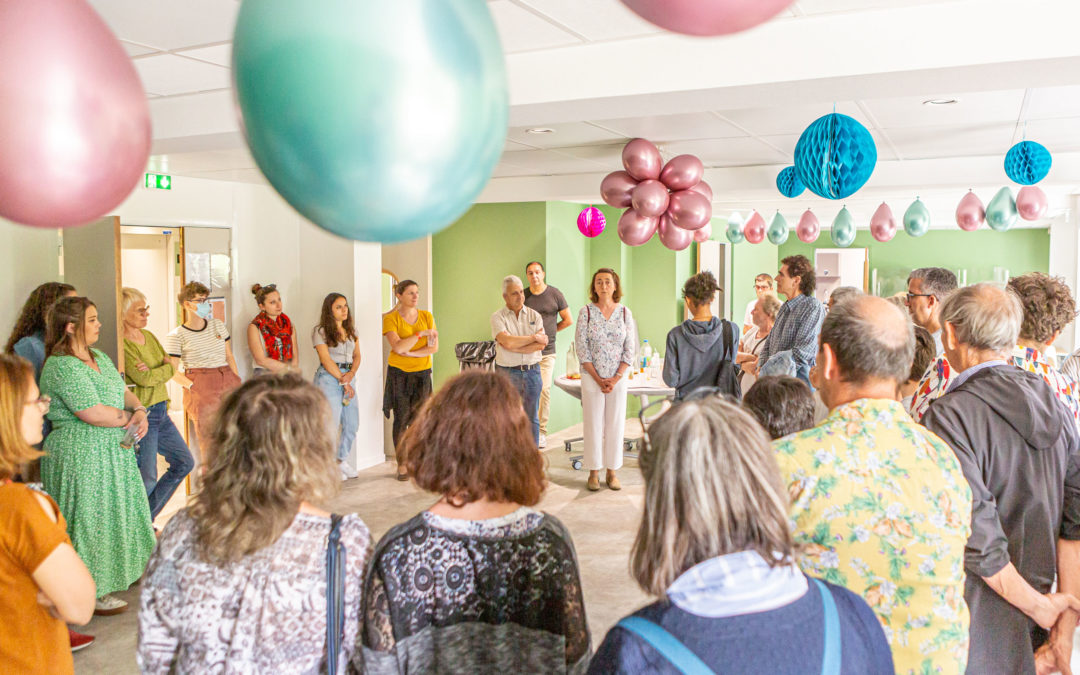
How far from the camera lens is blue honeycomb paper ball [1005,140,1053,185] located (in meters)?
4.76

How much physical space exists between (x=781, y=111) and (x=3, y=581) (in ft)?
14.6

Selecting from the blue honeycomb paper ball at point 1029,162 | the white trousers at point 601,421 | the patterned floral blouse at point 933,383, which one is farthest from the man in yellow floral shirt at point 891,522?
the white trousers at point 601,421

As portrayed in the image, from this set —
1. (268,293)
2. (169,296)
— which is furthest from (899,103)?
(169,296)

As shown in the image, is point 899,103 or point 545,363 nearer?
point 899,103

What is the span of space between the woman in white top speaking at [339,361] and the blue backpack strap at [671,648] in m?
5.21

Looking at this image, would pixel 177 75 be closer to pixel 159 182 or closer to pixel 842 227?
pixel 159 182

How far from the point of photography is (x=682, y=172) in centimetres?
512

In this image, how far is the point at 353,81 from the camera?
797mm

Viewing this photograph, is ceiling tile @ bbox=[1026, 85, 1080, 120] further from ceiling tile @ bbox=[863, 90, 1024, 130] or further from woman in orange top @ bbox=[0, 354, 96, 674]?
woman in orange top @ bbox=[0, 354, 96, 674]

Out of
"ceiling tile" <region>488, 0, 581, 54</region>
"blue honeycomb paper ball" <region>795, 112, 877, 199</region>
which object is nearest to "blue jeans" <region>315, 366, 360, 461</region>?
"ceiling tile" <region>488, 0, 581, 54</region>

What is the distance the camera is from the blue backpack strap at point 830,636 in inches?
41.6

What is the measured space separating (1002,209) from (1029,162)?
1.68m

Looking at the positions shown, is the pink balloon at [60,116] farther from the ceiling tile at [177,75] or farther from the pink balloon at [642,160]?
the pink balloon at [642,160]

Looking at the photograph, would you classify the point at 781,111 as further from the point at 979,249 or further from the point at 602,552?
the point at 979,249
